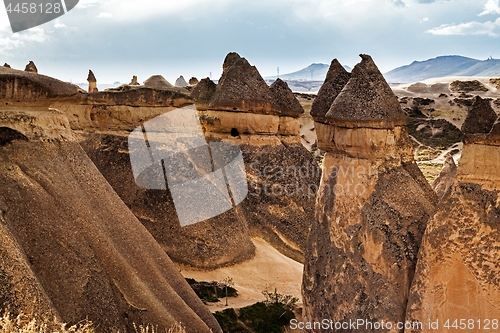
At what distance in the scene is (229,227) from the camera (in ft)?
28.0

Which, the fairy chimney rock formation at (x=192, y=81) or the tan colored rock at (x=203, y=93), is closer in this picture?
the tan colored rock at (x=203, y=93)

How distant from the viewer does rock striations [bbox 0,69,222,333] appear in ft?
11.9

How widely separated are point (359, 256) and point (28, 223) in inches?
121

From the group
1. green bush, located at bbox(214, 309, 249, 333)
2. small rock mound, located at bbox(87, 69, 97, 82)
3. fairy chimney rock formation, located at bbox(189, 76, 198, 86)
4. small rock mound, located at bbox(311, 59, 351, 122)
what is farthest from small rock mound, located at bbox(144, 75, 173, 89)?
small rock mound, located at bbox(311, 59, 351, 122)

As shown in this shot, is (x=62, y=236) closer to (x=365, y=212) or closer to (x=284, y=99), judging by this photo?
(x=365, y=212)

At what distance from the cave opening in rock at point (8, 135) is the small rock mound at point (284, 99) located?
7783mm

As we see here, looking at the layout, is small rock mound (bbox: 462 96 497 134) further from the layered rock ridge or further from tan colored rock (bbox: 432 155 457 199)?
the layered rock ridge

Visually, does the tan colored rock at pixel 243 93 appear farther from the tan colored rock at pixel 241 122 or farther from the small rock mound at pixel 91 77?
the small rock mound at pixel 91 77

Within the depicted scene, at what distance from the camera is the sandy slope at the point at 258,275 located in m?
7.56

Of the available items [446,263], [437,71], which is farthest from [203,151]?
[437,71]

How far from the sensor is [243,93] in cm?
1066

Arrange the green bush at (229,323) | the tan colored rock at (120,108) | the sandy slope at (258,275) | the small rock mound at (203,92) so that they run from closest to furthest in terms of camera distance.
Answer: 1. the green bush at (229,323)
2. the sandy slope at (258,275)
3. the tan colored rock at (120,108)
4. the small rock mound at (203,92)

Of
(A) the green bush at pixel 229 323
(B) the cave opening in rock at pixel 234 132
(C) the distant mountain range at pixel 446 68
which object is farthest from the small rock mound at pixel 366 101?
(C) the distant mountain range at pixel 446 68

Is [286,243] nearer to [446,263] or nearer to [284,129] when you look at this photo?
[284,129]
